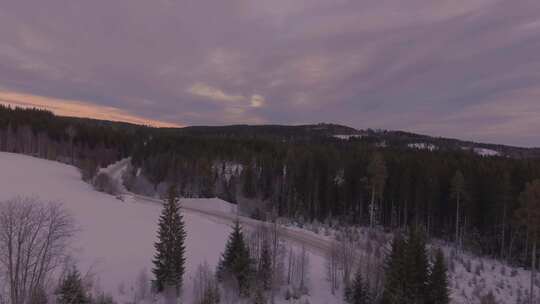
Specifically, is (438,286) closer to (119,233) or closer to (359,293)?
(359,293)

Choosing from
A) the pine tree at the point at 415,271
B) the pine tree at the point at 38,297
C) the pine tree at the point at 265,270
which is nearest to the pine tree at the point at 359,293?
the pine tree at the point at 415,271

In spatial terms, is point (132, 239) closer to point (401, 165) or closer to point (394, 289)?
point (394, 289)

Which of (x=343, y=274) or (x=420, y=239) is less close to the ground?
(x=420, y=239)

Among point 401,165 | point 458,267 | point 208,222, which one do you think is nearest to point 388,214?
point 401,165

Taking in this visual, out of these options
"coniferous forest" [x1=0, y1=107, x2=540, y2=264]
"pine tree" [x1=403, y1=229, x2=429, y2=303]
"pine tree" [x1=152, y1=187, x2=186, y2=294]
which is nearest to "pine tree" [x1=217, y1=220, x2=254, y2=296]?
"pine tree" [x1=152, y1=187, x2=186, y2=294]

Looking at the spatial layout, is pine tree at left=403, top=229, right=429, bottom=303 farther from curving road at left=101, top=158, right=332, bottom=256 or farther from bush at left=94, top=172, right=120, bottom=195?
bush at left=94, top=172, right=120, bottom=195
